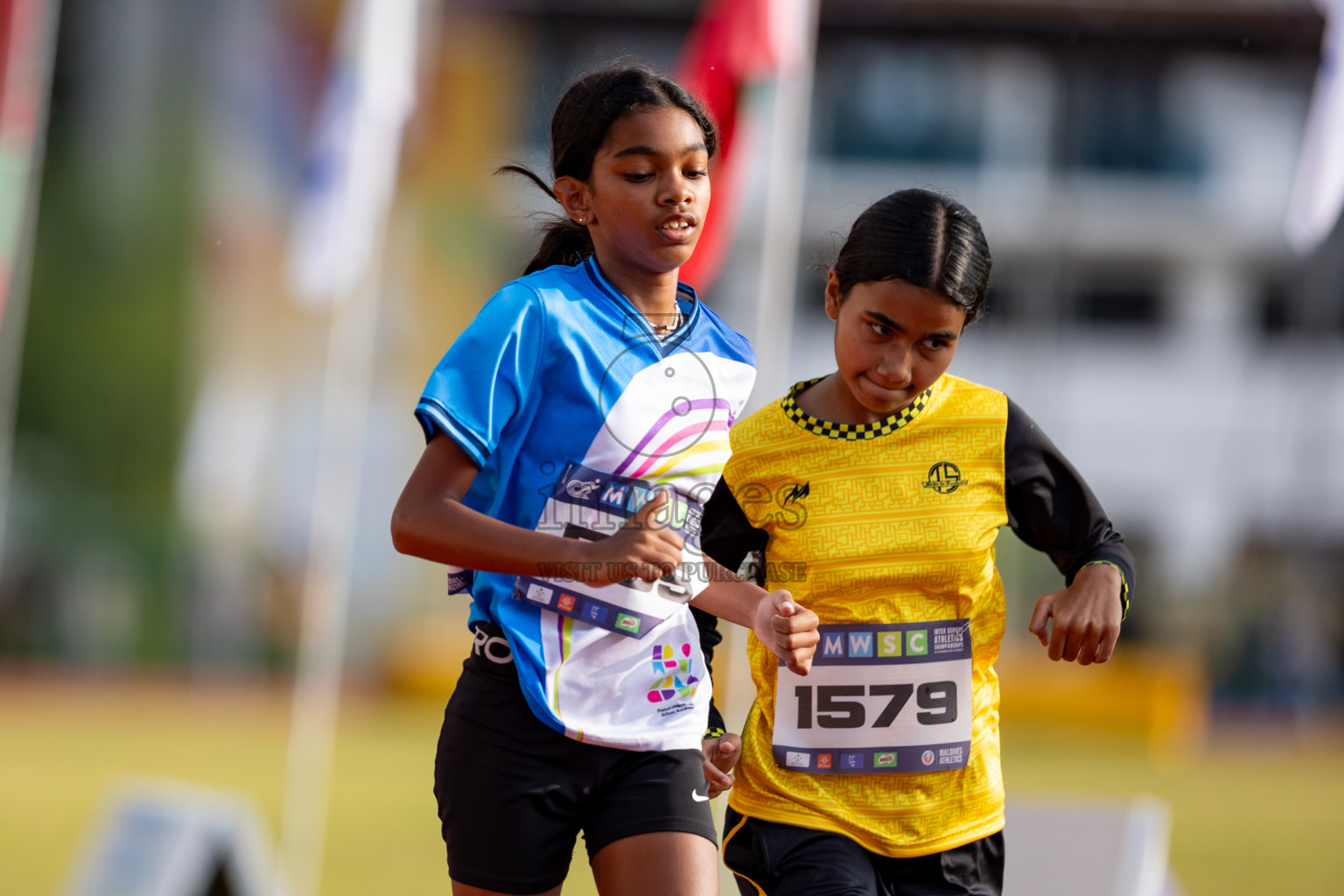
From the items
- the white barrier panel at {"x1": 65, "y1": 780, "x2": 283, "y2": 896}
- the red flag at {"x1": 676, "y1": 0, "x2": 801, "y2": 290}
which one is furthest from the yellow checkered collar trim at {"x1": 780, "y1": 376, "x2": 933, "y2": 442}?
the red flag at {"x1": 676, "y1": 0, "x2": 801, "y2": 290}

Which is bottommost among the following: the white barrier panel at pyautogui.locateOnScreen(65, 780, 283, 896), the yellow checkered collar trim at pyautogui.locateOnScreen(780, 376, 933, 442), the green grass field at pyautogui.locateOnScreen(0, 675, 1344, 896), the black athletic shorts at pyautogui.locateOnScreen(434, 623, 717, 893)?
the green grass field at pyautogui.locateOnScreen(0, 675, 1344, 896)

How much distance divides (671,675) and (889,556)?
391 mm

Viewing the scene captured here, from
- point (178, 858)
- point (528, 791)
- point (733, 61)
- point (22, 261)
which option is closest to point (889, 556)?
point (528, 791)

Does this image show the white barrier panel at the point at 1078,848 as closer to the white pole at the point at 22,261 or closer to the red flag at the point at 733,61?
the red flag at the point at 733,61

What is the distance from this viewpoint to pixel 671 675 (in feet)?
6.77

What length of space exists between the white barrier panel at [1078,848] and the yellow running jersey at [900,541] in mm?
596

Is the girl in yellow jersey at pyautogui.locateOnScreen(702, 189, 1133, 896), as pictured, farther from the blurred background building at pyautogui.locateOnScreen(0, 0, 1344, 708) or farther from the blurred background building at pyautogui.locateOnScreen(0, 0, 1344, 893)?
the blurred background building at pyautogui.locateOnScreen(0, 0, 1344, 708)

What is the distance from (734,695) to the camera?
4773 mm

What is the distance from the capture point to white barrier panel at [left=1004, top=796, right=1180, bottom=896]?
2.75 meters

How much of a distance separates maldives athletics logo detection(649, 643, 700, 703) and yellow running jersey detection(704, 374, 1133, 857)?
249 mm

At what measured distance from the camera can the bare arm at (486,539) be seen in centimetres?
180

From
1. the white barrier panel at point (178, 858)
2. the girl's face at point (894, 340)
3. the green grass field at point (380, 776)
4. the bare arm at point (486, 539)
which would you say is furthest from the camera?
the green grass field at point (380, 776)

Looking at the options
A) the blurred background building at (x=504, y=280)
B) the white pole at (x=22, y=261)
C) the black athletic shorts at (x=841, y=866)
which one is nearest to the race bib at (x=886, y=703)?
the black athletic shorts at (x=841, y=866)

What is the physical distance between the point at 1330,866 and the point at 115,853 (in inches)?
266
